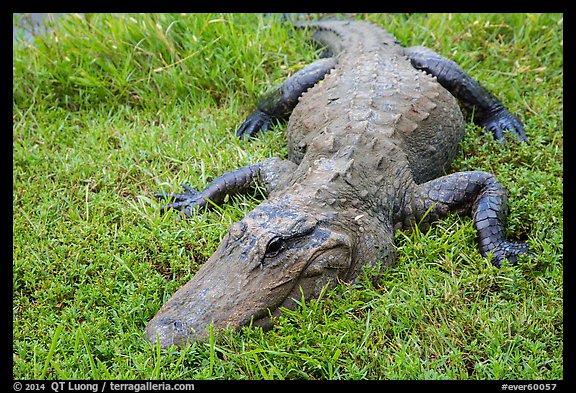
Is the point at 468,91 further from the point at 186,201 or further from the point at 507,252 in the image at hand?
the point at 186,201

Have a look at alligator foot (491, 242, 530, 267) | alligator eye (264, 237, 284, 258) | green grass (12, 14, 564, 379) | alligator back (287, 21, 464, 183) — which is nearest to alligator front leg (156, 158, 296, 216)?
green grass (12, 14, 564, 379)

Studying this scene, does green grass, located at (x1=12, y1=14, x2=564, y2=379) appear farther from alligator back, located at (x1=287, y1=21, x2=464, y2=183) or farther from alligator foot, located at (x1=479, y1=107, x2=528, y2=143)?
alligator back, located at (x1=287, y1=21, x2=464, y2=183)

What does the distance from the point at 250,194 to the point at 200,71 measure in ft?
6.09

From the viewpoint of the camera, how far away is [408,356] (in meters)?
3.39

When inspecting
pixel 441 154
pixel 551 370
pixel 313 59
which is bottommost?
pixel 551 370

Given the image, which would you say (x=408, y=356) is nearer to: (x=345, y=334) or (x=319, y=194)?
(x=345, y=334)

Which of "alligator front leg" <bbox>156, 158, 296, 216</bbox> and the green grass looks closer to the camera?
the green grass

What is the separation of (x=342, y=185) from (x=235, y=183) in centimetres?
105

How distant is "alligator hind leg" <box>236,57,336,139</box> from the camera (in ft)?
19.3

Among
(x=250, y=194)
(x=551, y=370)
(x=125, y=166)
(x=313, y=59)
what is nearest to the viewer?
(x=551, y=370)

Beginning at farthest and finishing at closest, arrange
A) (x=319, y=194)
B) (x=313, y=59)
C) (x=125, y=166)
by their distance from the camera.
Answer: (x=313, y=59) → (x=125, y=166) → (x=319, y=194)

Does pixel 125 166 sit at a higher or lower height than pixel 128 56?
lower

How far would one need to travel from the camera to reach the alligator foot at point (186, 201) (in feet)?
15.9

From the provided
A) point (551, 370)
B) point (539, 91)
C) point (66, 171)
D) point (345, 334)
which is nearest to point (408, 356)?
point (345, 334)
